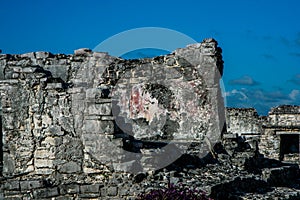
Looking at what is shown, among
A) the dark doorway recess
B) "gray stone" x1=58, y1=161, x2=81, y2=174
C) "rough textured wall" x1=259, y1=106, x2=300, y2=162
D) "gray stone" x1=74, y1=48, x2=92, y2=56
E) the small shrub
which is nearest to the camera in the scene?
the small shrub

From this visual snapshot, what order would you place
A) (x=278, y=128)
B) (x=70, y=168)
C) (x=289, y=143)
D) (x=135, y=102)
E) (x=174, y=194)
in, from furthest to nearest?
1. (x=289, y=143)
2. (x=278, y=128)
3. (x=135, y=102)
4. (x=70, y=168)
5. (x=174, y=194)

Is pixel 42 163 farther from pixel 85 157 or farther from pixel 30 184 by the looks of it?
pixel 85 157

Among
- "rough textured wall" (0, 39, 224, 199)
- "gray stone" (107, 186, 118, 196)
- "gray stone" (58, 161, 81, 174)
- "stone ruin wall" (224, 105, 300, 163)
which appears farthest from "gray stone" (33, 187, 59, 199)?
"stone ruin wall" (224, 105, 300, 163)

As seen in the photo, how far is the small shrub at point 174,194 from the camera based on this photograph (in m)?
7.22

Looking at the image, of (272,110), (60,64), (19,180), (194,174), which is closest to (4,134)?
(19,180)

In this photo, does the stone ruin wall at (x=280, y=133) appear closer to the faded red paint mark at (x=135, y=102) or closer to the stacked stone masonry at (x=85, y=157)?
the faded red paint mark at (x=135, y=102)

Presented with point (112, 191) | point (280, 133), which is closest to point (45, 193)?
point (112, 191)

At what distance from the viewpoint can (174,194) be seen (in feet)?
23.8

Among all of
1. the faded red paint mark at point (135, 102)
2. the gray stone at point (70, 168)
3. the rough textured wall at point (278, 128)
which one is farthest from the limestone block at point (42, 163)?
the rough textured wall at point (278, 128)

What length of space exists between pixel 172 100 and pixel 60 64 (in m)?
3.21

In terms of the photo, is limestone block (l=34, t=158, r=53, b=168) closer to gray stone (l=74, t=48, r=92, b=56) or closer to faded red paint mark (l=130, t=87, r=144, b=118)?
gray stone (l=74, t=48, r=92, b=56)

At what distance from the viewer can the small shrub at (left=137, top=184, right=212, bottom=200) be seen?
7.22 meters

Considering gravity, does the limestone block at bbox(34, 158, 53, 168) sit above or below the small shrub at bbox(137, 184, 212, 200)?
above

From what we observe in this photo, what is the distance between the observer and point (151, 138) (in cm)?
1378
